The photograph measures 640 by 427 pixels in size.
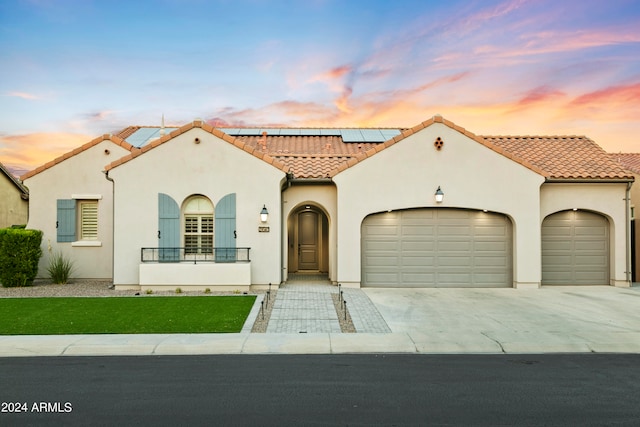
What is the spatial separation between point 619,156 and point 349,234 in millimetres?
15748

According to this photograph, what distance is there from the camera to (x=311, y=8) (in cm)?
1530

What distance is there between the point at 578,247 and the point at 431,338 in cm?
987

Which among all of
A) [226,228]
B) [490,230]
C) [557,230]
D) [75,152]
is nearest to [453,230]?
[490,230]

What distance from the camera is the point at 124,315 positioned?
9688 millimetres

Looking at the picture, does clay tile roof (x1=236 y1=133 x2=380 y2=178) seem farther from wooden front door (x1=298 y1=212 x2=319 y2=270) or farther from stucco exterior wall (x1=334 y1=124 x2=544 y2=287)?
wooden front door (x1=298 y1=212 x2=319 y2=270)

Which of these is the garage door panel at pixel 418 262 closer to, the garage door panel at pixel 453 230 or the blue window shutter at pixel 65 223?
the garage door panel at pixel 453 230

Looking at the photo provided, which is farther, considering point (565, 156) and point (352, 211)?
point (565, 156)

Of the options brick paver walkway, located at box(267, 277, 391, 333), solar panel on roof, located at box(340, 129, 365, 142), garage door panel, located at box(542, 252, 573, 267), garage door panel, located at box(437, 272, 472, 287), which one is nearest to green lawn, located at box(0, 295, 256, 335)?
brick paver walkway, located at box(267, 277, 391, 333)

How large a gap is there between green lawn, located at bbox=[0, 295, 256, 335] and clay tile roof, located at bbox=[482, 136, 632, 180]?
11.0 meters

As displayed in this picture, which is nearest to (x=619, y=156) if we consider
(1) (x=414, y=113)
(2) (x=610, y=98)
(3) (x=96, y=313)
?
(2) (x=610, y=98)

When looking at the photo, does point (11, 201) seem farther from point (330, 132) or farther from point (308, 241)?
point (330, 132)

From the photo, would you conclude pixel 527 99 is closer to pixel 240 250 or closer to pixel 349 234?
pixel 349 234

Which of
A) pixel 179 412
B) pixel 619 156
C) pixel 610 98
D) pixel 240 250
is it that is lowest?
pixel 179 412

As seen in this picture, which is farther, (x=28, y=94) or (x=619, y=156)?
(x=619, y=156)
